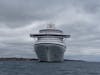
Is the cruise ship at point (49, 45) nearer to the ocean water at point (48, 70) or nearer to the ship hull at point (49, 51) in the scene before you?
the ship hull at point (49, 51)

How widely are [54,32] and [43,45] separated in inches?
350

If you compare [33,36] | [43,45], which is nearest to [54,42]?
[43,45]

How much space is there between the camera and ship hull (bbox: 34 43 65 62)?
99713mm

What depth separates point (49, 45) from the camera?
99.6 m

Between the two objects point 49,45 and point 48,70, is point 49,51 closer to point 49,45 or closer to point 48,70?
point 49,45

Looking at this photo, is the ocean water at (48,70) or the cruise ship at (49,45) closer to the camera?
the ocean water at (48,70)

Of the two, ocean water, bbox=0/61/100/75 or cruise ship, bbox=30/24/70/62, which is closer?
ocean water, bbox=0/61/100/75

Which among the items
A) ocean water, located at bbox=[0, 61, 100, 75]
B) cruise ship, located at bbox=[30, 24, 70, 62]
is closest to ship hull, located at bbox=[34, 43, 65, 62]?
cruise ship, located at bbox=[30, 24, 70, 62]

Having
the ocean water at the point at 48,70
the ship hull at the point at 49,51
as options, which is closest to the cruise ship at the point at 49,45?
the ship hull at the point at 49,51

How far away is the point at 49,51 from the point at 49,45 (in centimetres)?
197

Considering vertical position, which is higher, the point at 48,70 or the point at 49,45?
the point at 49,45

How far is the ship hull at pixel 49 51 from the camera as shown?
9971cm

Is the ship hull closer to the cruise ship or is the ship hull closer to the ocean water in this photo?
the cruise ship

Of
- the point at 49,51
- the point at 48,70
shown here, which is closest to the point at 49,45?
the point at 49,51
